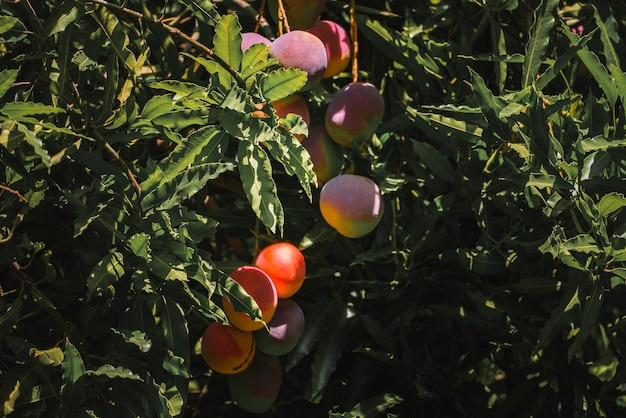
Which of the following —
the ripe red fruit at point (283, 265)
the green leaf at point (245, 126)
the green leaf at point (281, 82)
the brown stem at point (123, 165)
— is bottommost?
the ripe red fruit at point (283, 265)

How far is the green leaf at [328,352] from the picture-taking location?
1364 millimetres

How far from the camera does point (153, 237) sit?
1094 mm

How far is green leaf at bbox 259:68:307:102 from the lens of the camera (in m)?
1.07

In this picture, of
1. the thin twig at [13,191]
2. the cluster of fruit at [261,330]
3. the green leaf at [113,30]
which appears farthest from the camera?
the cluster of fruit at [261,330]

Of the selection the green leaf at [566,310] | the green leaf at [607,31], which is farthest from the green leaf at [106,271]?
the green leaf at [607,31]

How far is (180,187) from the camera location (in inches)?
42.5

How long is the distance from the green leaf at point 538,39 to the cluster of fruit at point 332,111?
0.65ft

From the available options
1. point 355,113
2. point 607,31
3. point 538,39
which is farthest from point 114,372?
point 607,31

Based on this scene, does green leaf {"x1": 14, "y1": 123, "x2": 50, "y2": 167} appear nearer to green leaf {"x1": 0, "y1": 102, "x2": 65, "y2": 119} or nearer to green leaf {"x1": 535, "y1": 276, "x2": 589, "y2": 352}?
green leaf {"x1": 0, "y1": 102, "x2": 65, "y2": 119}

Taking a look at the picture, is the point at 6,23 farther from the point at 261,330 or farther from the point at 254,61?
the point at 261,330

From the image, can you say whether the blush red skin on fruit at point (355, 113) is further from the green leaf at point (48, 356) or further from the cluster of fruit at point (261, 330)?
the green leaf at point (48, 356)

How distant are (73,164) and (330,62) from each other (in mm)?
382

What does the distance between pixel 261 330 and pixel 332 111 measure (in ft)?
1.04

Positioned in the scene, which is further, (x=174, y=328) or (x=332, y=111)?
(x=332, y=111)
